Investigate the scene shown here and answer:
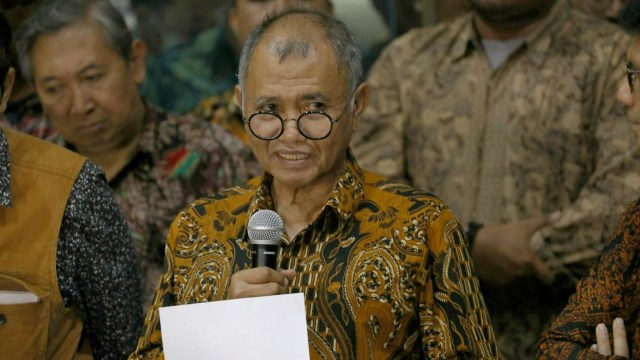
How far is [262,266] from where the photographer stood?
2162 millimetres

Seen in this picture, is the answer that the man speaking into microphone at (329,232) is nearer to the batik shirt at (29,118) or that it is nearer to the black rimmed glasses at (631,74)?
the black rimmed glasses at (631,74)

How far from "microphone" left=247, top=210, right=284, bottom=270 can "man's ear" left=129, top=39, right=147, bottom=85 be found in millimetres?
1791

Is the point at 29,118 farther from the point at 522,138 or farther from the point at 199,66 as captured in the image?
the point at 522,138

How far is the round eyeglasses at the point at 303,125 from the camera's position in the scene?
243 centimetres

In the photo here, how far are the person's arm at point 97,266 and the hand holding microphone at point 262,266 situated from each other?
2.21 ft

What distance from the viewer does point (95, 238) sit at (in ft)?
9.09

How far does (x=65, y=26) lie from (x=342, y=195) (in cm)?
176

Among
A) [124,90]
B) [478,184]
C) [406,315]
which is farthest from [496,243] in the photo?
[124,90]

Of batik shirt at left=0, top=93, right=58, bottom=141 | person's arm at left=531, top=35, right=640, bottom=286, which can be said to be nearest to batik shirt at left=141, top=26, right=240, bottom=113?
batik shirt at left=0, top=93, right=58, bottom=141

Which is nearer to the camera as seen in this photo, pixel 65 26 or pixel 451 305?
pixel 451 305

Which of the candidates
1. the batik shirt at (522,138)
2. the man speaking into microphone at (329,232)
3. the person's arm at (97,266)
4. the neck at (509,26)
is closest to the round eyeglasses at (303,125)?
the man speaking into microphone at (329,232)

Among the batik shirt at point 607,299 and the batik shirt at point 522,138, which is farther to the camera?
the batik shirt at point 522,138

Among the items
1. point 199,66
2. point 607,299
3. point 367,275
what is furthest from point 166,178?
point 607,299

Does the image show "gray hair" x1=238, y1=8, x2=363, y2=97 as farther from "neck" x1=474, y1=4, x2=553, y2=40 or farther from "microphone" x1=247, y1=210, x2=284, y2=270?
"neck" x1=474, y1=4, x2=553, y2=40
